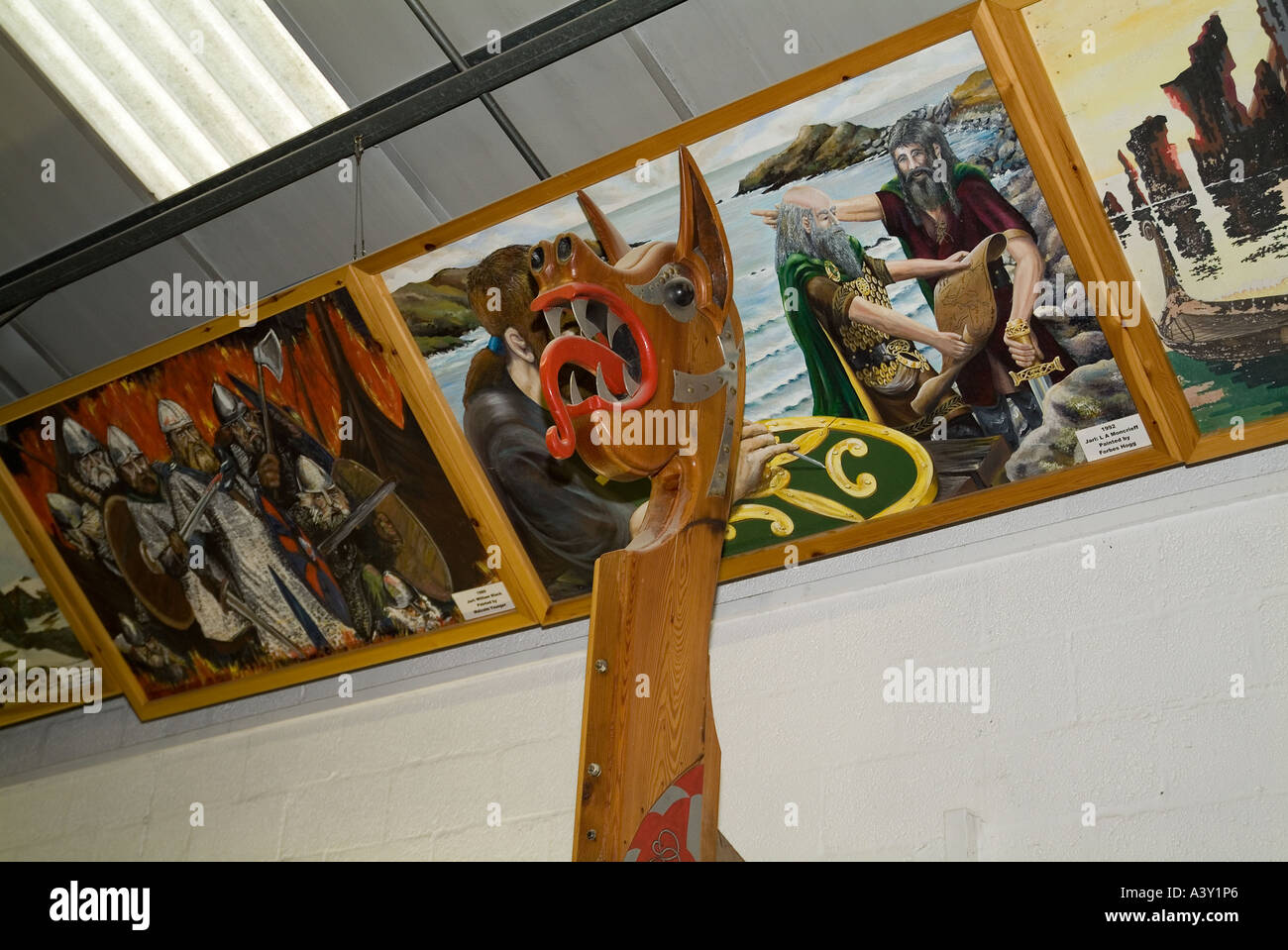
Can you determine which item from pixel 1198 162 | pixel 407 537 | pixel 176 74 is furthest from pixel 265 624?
pixel 1198 162

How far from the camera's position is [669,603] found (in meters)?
1.59

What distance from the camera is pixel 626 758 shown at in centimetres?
145

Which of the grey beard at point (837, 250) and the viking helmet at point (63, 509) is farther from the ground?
the viking helmet at point (63, 509)

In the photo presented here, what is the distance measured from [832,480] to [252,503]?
82.5 inches

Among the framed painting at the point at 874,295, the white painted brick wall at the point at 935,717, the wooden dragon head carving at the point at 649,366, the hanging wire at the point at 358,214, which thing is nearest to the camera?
the wooden dragon head carving at the point at 649,366

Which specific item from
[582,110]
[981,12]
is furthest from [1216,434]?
[582,110]

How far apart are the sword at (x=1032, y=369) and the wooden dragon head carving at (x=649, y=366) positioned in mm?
1544

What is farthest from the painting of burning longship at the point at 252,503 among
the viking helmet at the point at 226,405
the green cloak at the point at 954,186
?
the green cloak at the point at 954,186

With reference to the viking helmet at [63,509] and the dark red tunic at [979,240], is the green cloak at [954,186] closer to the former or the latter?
the dark red tunic at [979,240]

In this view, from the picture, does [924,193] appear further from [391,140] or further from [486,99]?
[391,140]

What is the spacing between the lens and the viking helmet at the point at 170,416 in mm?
4180

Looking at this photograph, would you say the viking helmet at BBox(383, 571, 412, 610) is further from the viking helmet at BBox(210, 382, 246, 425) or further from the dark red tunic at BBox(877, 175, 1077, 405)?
the dark red tunic at BBox(877, 175, 1077, 405)

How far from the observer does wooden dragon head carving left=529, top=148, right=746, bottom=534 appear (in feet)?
5.56

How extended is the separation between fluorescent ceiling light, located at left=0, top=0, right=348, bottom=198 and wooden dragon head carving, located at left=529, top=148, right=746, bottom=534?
212cm
